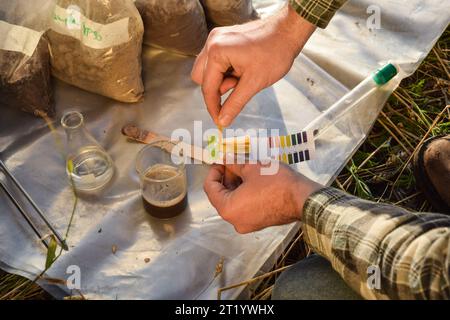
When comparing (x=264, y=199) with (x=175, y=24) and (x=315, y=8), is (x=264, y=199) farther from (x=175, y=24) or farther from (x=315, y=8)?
(x=175, y=24)

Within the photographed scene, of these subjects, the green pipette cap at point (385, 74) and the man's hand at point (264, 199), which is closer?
the man's hand at point (264, 199)

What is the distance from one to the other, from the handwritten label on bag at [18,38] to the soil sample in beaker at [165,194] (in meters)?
0.53

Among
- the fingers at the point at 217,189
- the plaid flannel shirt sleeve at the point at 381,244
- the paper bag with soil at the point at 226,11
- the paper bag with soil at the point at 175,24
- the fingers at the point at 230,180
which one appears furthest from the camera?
the paper bag with soil at the point at 226,11

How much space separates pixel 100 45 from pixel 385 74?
2.98 feet

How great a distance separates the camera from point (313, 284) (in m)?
0.99

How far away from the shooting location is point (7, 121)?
1501mm

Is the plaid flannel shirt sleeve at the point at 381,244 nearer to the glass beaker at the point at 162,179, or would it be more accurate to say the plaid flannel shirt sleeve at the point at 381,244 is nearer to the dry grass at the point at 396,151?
the dry grass at the point at 396,151

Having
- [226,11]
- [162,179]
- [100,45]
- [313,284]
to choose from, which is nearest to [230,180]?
[162,179]

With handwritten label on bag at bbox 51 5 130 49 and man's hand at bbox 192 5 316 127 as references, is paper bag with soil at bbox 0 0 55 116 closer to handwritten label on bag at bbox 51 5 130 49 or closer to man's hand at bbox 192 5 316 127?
handwritten label on bag at bbox 51 5 130 49

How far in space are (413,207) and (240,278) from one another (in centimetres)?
57

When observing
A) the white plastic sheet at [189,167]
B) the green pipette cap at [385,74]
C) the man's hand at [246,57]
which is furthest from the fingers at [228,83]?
the green pipette cap at [385,74]

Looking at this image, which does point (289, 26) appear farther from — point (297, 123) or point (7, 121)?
point (7, 121)

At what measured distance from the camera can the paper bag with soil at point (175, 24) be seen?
1481 mm

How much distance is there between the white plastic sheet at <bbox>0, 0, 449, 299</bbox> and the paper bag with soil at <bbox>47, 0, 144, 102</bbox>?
79mm
